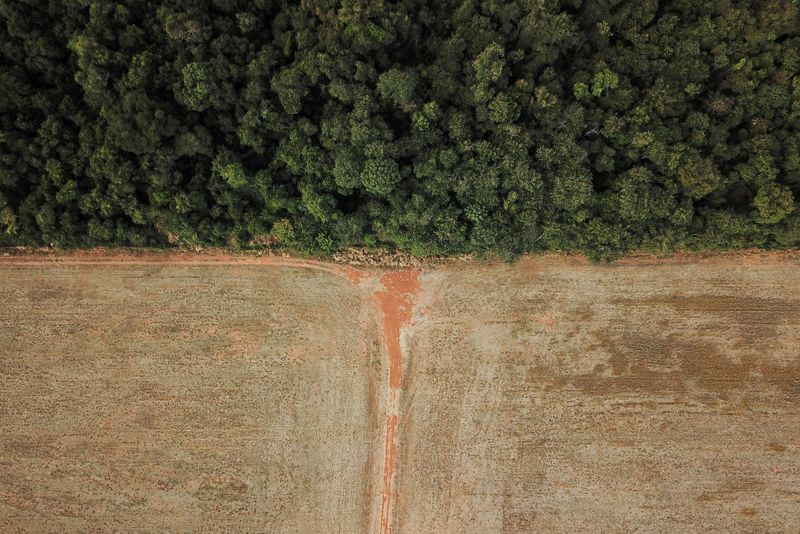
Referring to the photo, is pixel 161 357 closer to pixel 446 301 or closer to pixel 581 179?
pixel 446 301

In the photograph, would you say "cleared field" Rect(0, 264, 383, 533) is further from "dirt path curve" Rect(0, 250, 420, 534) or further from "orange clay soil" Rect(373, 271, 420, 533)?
"orange clay soil" Rect(373, 271, 420, 533)

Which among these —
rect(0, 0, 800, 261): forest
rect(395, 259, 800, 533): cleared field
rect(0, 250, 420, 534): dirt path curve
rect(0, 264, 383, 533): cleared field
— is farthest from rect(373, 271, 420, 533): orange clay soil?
rect(0, 0, 800, 261): forest

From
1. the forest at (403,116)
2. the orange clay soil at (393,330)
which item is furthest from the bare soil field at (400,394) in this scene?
the forest at (403,116)

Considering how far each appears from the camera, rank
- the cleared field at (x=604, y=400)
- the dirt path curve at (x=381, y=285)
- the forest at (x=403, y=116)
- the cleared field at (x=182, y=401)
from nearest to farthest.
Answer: the forest at (x=403, y=116) < the cleared field at (x=182, y=401) < the cleared field at (x=604, y=400) < the dirt path curve at (x=381, y=285)

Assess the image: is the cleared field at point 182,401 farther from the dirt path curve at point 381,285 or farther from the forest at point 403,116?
the forest at point 403,116

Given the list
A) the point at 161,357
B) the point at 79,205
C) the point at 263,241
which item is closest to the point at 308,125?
the point at 263,241

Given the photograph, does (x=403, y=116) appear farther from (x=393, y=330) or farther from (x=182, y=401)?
(x=182, y=401)
